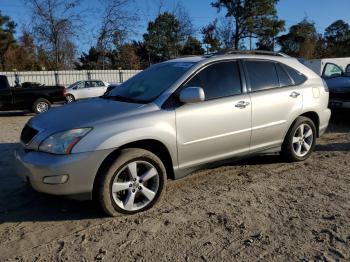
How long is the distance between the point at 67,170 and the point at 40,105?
12.3 m

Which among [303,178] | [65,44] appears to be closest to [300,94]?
[303,178]

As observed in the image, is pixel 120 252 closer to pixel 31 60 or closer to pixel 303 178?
pixel 303 178

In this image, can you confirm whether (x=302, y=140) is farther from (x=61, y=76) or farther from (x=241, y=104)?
(x=61, y=76)

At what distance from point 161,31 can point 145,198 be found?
37246 mm

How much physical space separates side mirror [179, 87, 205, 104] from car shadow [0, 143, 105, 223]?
61.0 inches

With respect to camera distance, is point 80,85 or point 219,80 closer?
point 219,80

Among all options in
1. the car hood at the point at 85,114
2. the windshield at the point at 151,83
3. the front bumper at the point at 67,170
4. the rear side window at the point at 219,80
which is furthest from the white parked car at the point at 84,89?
the front bumper at the point at 67,170

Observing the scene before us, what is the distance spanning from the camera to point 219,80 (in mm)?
4785

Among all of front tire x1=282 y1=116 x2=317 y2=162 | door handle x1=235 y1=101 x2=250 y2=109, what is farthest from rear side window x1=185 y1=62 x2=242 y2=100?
front tire x1=282 y1=116 x2=317 y2=162

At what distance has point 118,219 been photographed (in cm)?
392

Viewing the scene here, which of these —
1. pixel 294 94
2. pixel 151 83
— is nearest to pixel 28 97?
pixel 151 83

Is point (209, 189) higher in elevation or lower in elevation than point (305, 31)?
lower

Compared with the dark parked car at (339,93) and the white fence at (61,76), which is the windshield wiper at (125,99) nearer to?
the dark parked car at (339,93)

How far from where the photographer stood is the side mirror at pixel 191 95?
13.8ft
